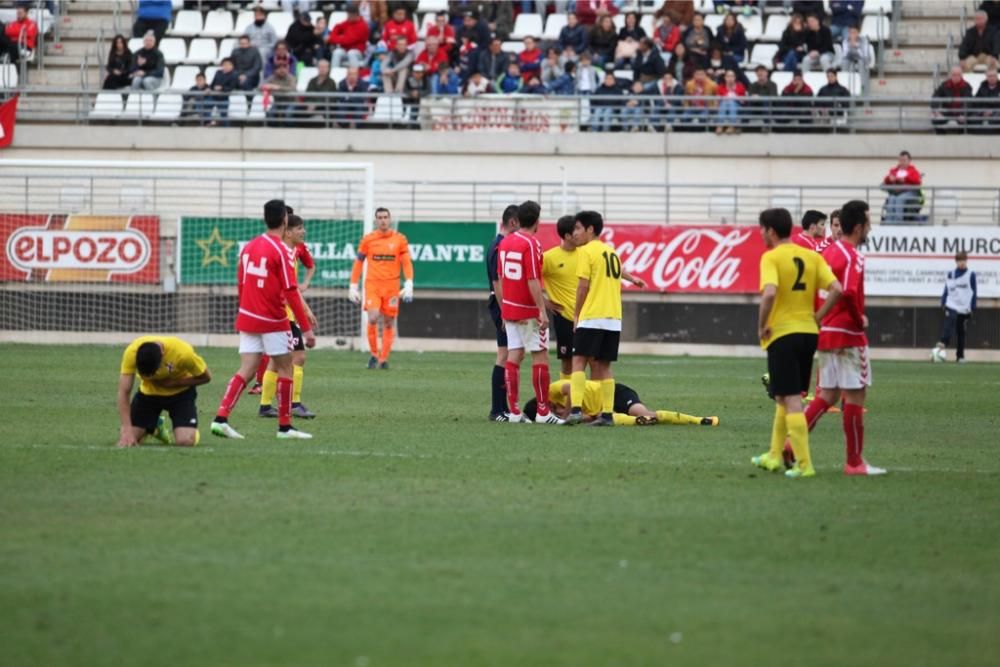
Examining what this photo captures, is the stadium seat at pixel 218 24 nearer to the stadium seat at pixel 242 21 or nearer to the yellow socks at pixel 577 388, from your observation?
→ the stadium seat at pixel 242 21

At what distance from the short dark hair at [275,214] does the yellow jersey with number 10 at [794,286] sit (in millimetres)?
4208

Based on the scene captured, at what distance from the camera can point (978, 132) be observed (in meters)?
31.6

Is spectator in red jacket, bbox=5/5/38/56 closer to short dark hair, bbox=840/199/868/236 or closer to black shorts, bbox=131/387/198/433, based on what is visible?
black shorts, bbox=131/387/198/433

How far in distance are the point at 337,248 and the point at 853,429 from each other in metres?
19.4

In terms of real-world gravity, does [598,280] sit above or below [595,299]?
above

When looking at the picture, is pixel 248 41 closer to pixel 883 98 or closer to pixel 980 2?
pixel 883 98

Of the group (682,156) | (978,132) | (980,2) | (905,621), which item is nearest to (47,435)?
(905,621)

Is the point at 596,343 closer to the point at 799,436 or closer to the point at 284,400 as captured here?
the point at 284,400

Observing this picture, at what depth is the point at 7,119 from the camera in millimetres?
32000

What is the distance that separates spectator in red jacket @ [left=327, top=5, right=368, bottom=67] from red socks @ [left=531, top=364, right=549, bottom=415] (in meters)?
20.5

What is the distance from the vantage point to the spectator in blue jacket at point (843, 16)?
33.9 meters

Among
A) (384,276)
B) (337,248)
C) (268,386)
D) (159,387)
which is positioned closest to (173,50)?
(337,248)

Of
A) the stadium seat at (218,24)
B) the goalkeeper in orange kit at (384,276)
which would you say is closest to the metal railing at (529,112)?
the stadium seat at (218,24)

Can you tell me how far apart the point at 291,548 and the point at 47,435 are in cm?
570
